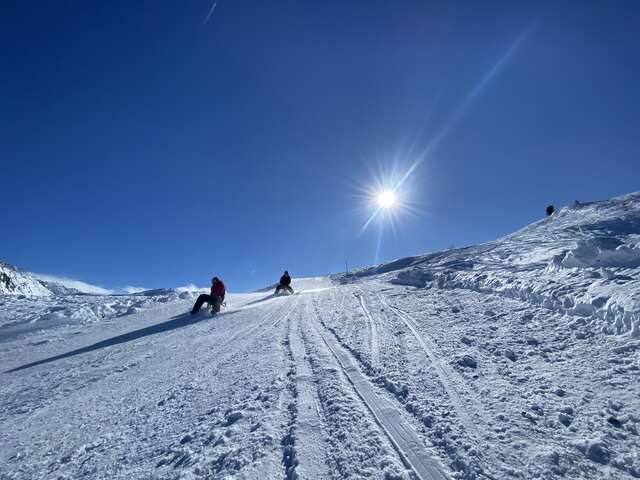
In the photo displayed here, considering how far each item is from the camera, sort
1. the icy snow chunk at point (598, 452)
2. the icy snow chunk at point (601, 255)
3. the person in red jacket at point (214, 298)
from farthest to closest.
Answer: the person in red jacket at point (214, 298)
the icy snow chunk at point (601, 255)
the icy snow chunk at point (598, 452)

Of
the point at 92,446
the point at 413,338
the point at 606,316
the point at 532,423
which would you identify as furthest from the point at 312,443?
the point at 606,316

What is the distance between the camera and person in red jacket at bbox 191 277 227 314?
13781 millimetres

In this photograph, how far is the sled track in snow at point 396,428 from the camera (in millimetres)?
2850

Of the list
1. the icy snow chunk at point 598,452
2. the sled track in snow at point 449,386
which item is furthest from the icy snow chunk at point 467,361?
the icy snow chunk at point 598,452

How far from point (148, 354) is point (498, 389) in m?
7.70

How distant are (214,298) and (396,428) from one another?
11986mm

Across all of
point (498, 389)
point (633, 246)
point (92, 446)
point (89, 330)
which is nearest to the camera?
point (92, 446)

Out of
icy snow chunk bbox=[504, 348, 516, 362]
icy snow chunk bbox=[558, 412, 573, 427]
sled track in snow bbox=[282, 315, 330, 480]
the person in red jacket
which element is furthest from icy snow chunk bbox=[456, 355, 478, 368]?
the person in red jacket

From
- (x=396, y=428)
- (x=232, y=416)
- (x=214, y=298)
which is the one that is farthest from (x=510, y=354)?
(x=214, y=298)

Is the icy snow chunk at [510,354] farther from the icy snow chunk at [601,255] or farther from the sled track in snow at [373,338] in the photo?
the icy snow chunk at [601,255]

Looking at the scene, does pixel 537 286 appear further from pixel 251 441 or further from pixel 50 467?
pixel 50 467

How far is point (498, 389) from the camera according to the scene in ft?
13.7

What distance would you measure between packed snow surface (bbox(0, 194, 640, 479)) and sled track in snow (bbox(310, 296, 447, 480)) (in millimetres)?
19

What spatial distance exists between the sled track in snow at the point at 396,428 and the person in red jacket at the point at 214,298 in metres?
9.79
